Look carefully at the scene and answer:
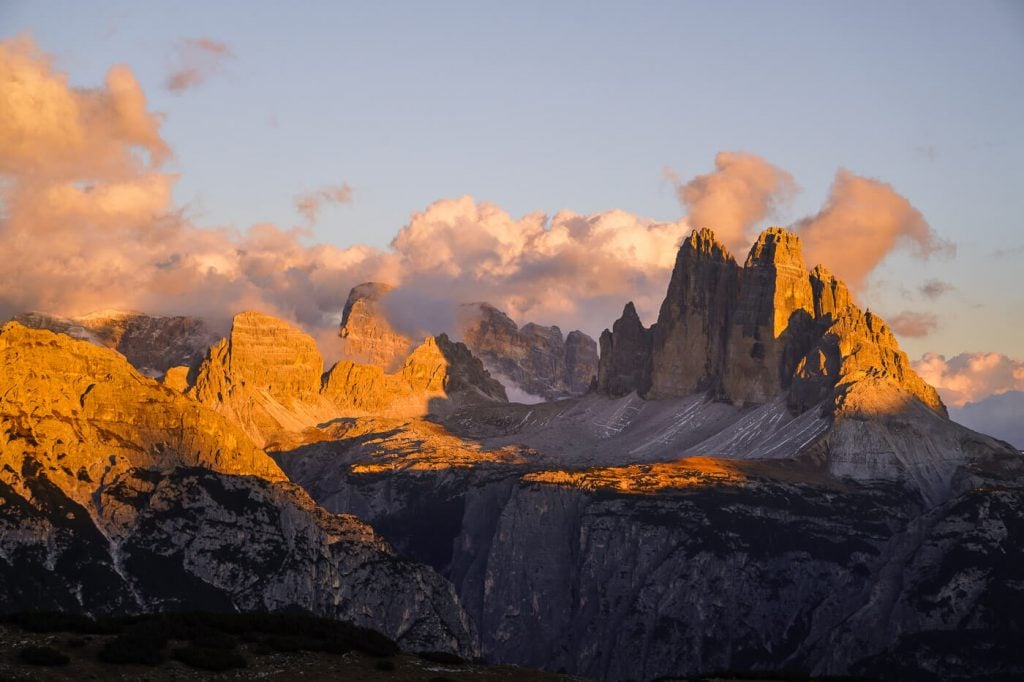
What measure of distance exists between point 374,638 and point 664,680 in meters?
22.7

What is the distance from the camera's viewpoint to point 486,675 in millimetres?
130875

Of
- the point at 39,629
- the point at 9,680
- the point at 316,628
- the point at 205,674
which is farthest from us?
the point at 316,628

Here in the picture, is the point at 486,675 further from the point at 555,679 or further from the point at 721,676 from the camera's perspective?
the point at 721,676

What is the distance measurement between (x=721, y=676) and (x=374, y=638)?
27.4 m

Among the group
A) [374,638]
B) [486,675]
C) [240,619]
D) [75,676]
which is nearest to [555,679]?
[486,675]

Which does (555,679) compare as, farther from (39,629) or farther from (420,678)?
(39,629)

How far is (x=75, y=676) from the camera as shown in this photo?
117m

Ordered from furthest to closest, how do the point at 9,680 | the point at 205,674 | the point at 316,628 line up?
the point at 316,628 < the point at 205,674 < the point at 9,680

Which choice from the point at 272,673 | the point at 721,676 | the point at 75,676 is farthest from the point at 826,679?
the point at 75,676

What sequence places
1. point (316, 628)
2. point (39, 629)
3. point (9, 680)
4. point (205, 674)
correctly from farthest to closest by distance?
point (316, 628)
point (39, 629)
point (205, 674)
point (9, 680)

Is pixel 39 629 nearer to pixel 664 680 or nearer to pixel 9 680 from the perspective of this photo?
pixel 9 680

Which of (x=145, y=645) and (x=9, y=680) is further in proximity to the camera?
(x=145, y=645)

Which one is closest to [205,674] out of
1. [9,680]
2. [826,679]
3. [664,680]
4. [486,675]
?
[9,680]

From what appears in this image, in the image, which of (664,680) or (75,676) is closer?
(75,676)
